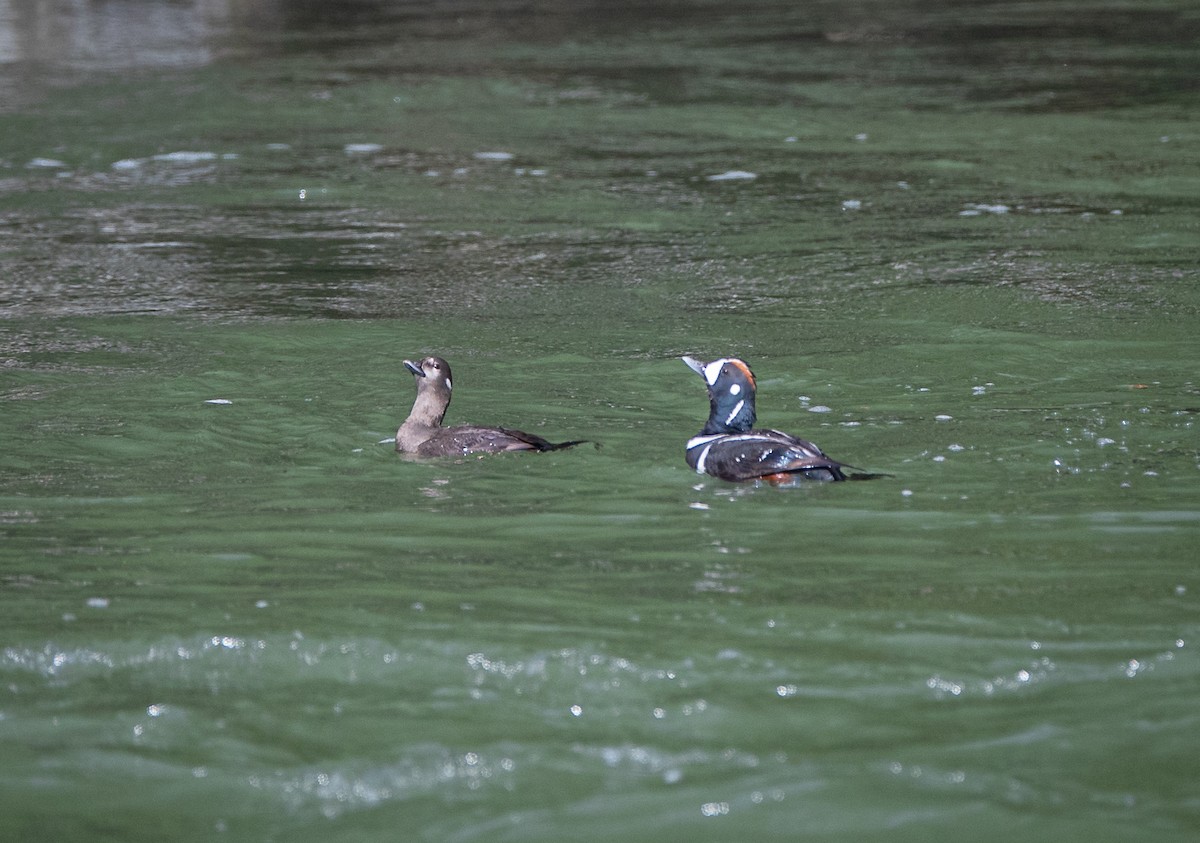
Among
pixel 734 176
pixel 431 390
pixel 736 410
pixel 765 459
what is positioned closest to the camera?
pixel 765 459

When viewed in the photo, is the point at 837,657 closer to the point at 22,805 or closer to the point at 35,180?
the point at 22,805

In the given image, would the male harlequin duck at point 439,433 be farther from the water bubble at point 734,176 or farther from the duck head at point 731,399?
the water bubble at point 734,176

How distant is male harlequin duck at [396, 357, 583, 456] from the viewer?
8.45 m

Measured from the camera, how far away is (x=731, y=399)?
8414mm

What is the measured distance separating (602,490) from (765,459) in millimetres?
797

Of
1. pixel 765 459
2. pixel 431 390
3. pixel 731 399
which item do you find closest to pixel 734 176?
pixel 431 390

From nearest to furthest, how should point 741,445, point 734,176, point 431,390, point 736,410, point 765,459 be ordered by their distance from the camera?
1. point 765,459
2. point 741,445
3. point 736,410
4. point 431,390
5. point 734,176

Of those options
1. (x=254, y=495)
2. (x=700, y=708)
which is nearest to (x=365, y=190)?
(x=254, y=495)

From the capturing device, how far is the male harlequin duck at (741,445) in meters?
7.67

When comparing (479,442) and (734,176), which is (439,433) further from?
(734,176)

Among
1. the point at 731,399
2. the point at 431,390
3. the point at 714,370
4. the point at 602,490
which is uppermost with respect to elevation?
the point at 714,370

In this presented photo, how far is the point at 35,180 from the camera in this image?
17500 millimetres

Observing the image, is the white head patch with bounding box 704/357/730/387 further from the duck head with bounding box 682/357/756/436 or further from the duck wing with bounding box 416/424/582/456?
the duck wing with bounding box 416/424/582/456

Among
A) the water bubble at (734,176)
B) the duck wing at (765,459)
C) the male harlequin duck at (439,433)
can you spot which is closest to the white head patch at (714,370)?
the duck wing at (765,459)
